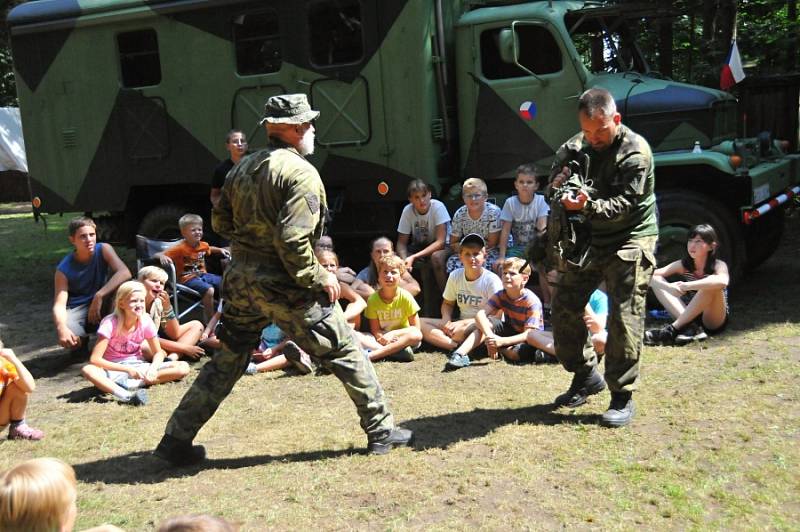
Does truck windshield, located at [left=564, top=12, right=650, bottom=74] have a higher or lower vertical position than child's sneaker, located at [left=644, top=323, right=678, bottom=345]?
higher

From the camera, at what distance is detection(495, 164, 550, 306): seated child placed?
753 cm

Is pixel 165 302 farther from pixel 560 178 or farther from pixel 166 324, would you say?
pixel 560 178

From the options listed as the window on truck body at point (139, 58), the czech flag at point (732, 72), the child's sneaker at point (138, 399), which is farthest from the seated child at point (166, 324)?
the czech flag at point (732, 72)

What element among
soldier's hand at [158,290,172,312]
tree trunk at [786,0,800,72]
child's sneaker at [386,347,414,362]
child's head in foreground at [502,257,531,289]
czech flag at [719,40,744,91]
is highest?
tree trunk at [786,0,800,72]

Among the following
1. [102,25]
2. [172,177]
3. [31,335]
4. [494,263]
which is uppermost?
[102,25]

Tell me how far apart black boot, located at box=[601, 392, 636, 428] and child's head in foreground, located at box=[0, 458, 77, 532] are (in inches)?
129

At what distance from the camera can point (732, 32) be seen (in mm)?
10766

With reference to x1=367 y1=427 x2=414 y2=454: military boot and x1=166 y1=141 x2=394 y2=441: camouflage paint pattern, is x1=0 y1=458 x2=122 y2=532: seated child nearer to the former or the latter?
x1=166 y1=141 x2=394 y2=441: camouflage paint pattern

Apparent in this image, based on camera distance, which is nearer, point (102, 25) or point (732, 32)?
point (102, 25)

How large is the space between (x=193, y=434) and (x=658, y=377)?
3.08m

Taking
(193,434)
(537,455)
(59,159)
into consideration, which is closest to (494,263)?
(537,455)

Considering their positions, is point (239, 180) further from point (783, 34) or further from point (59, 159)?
point (783, 34)

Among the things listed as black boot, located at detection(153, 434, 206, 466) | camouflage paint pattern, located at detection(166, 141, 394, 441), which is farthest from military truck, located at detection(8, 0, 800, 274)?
black boot, located at detection(153, 434, 206, 466)

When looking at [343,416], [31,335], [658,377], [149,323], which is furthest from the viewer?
[31,335]
